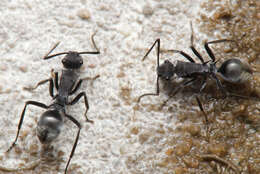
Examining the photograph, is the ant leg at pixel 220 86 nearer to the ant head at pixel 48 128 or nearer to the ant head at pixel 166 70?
the ant head at pixel 166 70

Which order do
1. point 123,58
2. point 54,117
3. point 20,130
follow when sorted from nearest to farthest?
point 54,117, point 20,130, point 123,58

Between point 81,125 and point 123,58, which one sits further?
point 123,58

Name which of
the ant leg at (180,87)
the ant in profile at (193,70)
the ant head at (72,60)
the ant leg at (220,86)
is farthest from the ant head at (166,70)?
the ant head at (72,60)

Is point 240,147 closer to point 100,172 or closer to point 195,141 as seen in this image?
point 195,141

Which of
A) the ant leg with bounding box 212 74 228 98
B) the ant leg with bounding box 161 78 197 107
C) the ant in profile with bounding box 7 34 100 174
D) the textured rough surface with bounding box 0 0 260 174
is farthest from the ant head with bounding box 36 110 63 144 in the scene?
the ant leg with bounding box 212 74 228 98

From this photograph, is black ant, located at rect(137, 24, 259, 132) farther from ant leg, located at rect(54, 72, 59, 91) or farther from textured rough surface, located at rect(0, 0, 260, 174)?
ant leg, located at rect(54, 72, 59, 91)

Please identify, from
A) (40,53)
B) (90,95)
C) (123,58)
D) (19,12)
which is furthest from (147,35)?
(19,12)

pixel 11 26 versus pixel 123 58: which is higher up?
pixel 11 26
